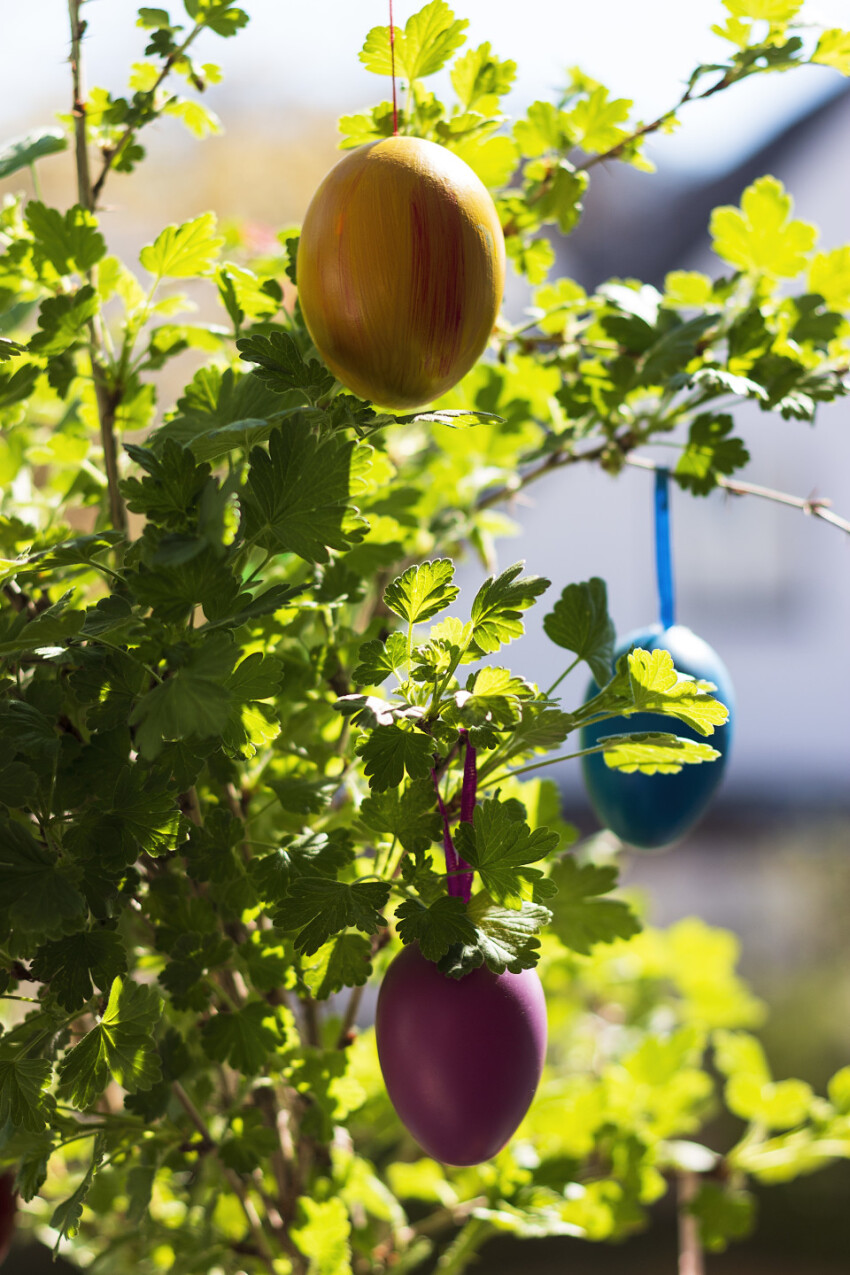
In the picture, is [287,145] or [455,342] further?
[287,145]

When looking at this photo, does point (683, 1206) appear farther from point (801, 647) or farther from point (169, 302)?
point (801, 647)

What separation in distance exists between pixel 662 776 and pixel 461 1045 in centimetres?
20

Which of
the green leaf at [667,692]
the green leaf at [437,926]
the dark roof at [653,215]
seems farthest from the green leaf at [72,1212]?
the dark roof at [653,215]

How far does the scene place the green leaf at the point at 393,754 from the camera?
11.5 inches

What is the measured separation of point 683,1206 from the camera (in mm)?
662

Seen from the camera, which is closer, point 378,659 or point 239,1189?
point 378,659

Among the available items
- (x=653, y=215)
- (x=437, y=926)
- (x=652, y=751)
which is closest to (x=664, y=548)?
(x=652, y=751)

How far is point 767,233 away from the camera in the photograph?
452mm

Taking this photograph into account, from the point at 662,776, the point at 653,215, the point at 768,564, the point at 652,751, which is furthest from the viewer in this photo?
the point at 768,564

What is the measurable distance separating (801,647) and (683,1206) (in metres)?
1.45

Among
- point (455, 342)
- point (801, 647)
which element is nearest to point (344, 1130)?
point (455, 342)

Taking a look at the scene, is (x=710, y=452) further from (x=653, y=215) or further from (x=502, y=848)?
(x=653, y=215)

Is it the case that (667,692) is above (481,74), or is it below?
below

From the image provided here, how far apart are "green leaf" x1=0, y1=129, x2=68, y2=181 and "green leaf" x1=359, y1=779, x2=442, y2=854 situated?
0.92ft
